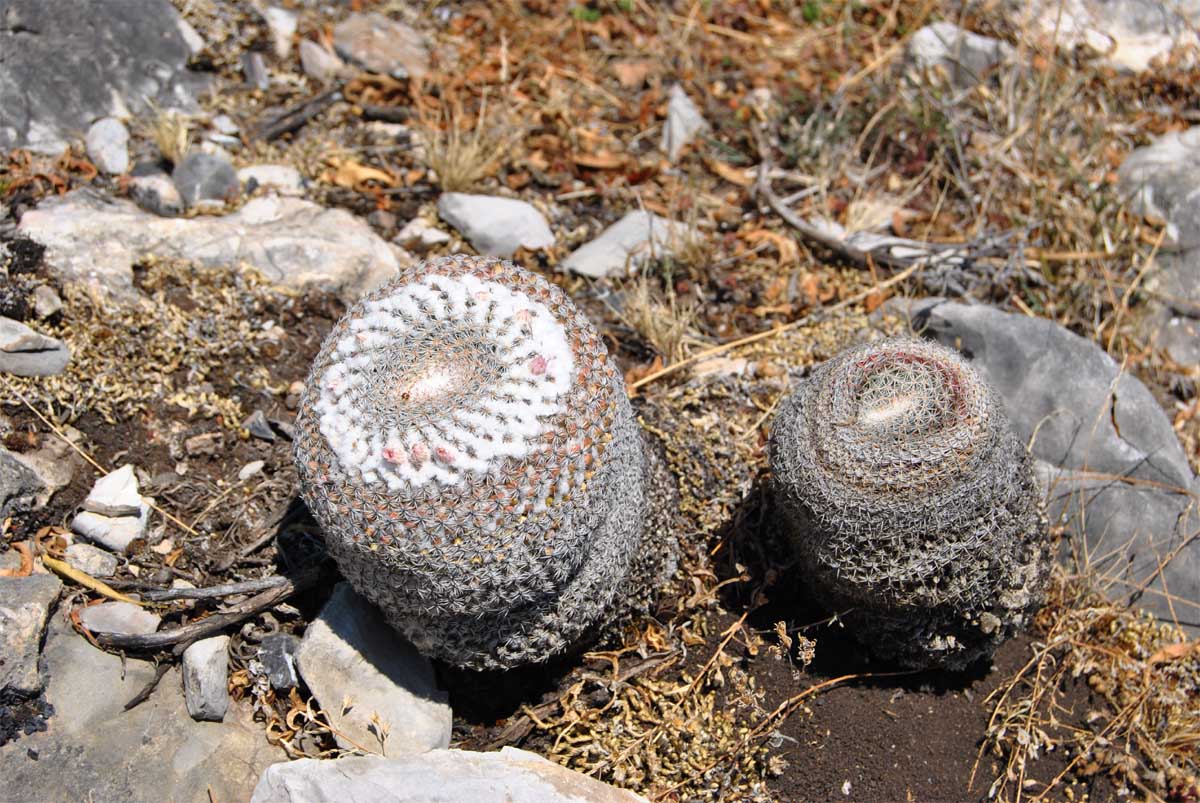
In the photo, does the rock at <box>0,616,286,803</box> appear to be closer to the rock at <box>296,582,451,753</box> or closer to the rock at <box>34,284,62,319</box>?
the rock at <box>296,582,451,753</box>

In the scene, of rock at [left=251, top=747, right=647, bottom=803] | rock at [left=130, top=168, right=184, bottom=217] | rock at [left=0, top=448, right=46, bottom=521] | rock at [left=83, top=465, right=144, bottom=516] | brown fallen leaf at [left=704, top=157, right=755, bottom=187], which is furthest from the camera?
brown fallen leaf at [left=704, top=157, right=755, bottom=187]

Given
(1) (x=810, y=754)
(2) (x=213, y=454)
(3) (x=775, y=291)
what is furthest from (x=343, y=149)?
(1) (x=810, y=754)

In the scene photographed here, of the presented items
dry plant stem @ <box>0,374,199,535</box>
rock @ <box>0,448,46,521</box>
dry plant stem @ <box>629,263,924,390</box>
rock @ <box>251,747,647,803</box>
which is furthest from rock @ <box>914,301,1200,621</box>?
rock @ <box>0,448,46,521</box>

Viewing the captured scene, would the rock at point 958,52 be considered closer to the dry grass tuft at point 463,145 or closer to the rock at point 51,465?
the dry grass tuft at point 463,145

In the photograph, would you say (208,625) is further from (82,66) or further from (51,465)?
(82,66)

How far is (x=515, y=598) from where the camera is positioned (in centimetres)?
295

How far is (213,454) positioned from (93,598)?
649 millimetres

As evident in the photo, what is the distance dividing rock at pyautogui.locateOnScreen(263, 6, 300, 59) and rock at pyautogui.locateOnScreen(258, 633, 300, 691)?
3.06 metres

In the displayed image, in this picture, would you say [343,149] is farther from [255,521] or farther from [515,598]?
[515,598]

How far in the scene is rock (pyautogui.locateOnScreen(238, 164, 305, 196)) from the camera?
4570 mm

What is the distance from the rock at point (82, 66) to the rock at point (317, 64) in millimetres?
489

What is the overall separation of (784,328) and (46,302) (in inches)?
110

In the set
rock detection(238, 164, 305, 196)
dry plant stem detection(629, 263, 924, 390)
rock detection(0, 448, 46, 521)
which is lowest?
dry plant stem detection(629, 263, 924, 390)

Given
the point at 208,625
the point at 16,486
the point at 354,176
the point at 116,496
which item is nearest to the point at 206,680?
the point at 208,625
